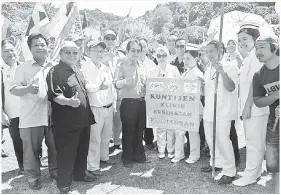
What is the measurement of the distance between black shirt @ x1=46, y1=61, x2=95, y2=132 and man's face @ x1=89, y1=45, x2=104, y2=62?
0.67 metres

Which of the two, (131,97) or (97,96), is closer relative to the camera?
(97,96)

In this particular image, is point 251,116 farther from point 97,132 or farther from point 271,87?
point 97,132

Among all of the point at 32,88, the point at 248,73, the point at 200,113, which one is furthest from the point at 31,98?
the point at 248,73

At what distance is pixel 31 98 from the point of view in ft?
14.8

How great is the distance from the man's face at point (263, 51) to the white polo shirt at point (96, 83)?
2.31m

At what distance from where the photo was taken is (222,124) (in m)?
4.62

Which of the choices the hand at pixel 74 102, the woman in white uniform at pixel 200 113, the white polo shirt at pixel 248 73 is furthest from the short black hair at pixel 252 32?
the hand at pixel 74 102


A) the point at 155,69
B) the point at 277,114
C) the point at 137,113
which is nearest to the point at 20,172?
the point at 137,113

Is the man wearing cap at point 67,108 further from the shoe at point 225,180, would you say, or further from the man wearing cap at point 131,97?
the shoe at point 225,180

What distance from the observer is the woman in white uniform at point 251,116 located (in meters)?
4.30

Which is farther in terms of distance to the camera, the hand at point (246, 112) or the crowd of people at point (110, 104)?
the hand at point (246, 112)

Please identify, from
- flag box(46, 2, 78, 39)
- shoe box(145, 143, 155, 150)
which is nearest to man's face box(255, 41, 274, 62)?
flag box(46, 2, 78, 39)

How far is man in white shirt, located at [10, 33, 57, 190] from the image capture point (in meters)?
4.46

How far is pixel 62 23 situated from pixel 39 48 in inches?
48.2
